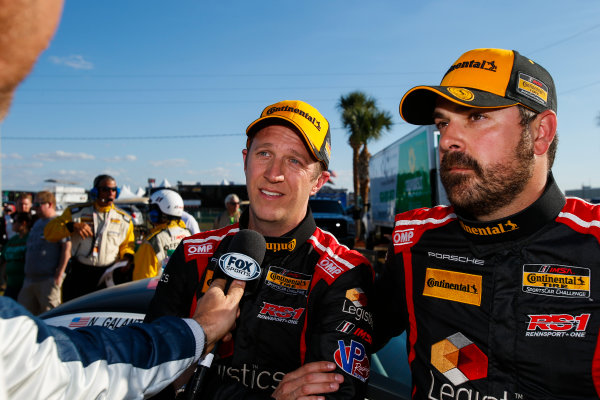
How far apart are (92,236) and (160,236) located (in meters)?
1.34

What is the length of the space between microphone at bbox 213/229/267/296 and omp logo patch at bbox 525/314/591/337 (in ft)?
3.57

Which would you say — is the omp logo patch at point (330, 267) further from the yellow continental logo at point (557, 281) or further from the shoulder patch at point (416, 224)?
the yellow continental logo at point (557, 281)

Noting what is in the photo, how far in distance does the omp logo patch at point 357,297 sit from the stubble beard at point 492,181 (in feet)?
1.98

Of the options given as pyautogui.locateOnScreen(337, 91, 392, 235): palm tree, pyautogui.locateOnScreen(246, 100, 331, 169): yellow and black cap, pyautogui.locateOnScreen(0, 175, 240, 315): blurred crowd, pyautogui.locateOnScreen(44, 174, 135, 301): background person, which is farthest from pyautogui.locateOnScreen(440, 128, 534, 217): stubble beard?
pyautogui.locateOnScreen(337, 91, 392, 235): palm tree

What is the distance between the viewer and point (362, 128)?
24438mm

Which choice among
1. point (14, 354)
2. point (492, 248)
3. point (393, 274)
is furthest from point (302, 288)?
point (14, 354)

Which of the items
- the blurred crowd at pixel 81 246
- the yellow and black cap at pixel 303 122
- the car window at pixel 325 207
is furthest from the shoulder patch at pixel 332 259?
the car window at pixel 325 207

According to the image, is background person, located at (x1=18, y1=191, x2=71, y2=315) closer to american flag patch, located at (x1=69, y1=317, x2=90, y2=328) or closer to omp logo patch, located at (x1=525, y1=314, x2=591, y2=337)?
american flag patch, located at (x1=69, y1=317, x2=90, y2=328)

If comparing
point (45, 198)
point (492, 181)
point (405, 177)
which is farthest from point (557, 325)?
point (405, 177)

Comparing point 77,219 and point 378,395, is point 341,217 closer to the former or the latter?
point 77,219

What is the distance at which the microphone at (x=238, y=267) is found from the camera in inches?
58.7

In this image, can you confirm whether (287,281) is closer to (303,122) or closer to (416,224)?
(416,224)

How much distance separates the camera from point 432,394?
1.67 metres

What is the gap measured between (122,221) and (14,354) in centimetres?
549
